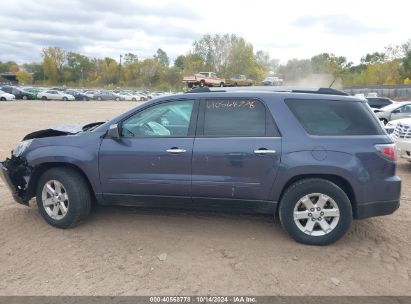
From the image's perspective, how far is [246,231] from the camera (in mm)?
4570

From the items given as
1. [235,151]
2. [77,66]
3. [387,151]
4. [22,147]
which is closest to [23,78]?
[77,66]

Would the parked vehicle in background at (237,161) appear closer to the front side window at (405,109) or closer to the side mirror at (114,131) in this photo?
the side mirror at (114,131)

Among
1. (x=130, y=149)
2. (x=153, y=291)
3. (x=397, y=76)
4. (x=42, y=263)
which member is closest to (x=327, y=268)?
(x=153, y=291)

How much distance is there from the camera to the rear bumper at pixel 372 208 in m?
4.11

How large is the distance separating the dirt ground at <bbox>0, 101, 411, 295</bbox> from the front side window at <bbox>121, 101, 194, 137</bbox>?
117 cm

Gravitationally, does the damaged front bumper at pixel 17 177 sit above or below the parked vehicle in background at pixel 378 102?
below

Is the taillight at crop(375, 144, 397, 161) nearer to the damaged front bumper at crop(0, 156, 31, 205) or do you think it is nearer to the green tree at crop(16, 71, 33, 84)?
the damaged front bumper at crop(0, 156, 31, 205)

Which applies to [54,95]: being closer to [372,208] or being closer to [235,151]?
[235,151]

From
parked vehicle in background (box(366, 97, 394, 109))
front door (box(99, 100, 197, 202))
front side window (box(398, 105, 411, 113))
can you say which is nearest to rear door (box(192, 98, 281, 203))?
front door (box(99, 100, 197, 202))

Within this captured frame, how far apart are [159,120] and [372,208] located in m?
2.58

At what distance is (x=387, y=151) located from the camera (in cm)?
407

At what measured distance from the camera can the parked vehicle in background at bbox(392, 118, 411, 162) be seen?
7902 mm

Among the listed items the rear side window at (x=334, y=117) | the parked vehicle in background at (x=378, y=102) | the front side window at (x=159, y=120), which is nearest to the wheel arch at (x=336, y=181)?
the rear side window at (x=334, y=117)

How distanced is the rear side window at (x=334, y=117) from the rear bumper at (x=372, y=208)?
77 cm
